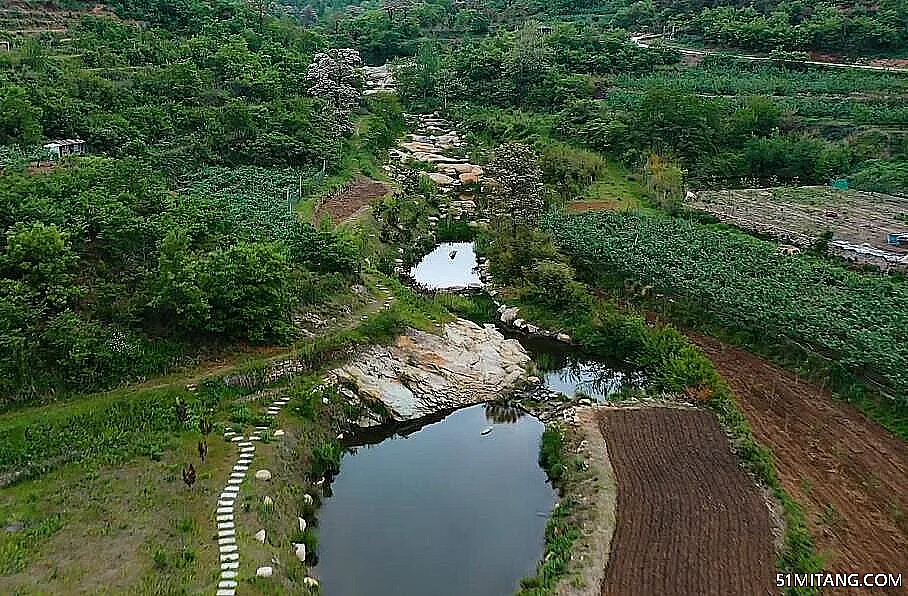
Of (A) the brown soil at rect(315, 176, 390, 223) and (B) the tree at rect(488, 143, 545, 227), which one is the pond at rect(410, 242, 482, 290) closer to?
(B) the tree at rect(488, 143, 545, 227)

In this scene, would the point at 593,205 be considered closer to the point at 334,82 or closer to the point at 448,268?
the point at 448,268

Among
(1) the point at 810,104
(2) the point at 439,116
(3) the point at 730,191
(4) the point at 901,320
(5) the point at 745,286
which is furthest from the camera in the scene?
(2) the point at 439,116

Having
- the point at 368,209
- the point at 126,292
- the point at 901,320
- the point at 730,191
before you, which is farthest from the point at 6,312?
the point at 730,191

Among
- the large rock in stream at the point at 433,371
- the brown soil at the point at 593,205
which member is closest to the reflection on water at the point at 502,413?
the large rock in stream at the point at 433,371

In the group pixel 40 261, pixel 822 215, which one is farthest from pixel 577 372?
pixel 822 215

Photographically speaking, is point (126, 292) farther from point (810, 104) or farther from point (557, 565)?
point (810, 104)

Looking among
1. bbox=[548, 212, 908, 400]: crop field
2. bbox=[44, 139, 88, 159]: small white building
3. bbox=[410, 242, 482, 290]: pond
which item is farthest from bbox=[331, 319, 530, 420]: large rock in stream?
bbox=[44, 139, 88, 159]: small white building
